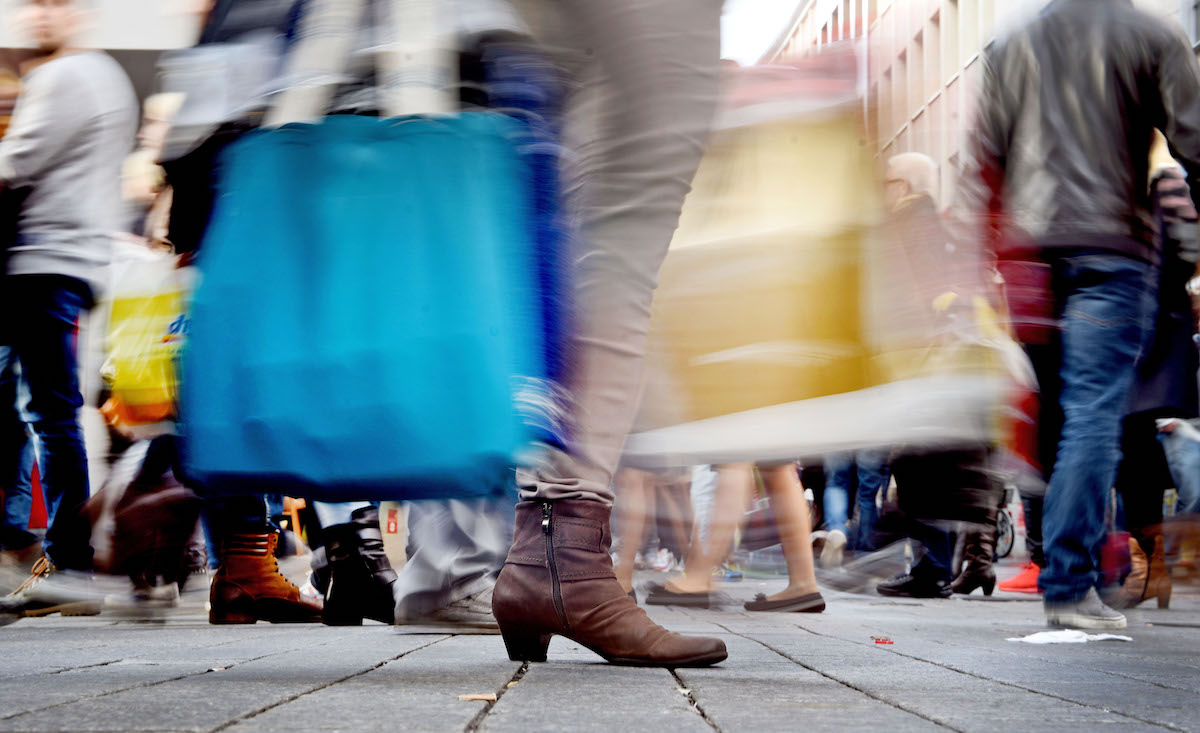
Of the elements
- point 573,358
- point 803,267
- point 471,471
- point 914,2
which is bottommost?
point 471,471

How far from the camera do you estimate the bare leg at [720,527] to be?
19.3 ft

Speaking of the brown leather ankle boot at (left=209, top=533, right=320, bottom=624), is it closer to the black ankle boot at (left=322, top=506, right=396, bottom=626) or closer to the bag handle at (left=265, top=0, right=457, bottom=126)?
the black ankle boot at (left=322, top=506, right=396, bottom=626)

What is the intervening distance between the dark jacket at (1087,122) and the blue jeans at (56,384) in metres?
3.00

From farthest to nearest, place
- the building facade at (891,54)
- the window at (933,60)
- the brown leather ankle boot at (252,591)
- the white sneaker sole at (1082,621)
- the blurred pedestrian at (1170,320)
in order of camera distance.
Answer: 1. the blurred pedestrian at (1170,320)
2. the brown leather ankle boot at (252,591)
3. the white sneaker sole at (1082,621)
4. the building facade at (891,54)
5. the window at (933,60)

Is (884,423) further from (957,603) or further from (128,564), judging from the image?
(957,603)

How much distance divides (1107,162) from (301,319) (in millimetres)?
2877

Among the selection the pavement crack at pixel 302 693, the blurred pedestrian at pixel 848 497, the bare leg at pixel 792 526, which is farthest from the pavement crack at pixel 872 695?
the blurred pedestrian at pixel 848 497

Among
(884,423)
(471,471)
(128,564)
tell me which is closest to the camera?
(471,471)

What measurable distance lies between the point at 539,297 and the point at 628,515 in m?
4.60

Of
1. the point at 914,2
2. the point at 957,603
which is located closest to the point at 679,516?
the point at 957,603

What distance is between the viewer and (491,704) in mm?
1961

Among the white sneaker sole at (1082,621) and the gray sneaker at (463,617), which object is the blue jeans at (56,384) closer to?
the gray sneaker at (463,617)

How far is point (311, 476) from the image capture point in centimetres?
218

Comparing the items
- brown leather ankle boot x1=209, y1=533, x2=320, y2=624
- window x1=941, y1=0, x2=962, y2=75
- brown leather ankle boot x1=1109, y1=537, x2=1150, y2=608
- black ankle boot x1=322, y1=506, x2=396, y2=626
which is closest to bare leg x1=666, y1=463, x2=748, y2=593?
brown leather ankle boot x1=1109, y1=537, x2=1150, y2=608
